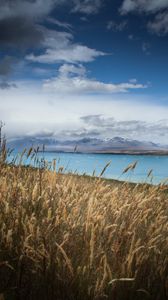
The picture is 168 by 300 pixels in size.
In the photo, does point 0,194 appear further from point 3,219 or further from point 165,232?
point 165,232

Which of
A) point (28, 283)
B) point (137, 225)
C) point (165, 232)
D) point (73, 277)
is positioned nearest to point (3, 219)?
point (28, 283)

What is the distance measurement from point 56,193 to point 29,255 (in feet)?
5.84

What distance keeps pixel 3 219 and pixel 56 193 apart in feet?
4.44

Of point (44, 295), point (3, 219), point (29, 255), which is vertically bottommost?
point (44, 295)

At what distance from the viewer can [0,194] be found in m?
5.47

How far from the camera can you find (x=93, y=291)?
413 cm

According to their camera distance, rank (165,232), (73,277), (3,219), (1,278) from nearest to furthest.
A: (73,277), (1,278), (3,219), (165,232)

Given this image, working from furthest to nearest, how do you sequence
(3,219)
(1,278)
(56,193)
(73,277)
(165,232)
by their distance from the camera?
(56,193) < (165,232) < (3,219) < (1,278) < (73,277)

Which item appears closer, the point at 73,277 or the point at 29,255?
the point at 73,277

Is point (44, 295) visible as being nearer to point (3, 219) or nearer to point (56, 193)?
point (3, 219)

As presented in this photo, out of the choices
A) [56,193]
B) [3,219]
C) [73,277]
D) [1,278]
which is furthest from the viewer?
[56,193]

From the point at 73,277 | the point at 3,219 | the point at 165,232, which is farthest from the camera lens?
the point at 165,232

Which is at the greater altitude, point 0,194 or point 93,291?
point 0,194

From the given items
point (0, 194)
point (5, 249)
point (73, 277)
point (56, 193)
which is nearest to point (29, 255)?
point (5, 249)
